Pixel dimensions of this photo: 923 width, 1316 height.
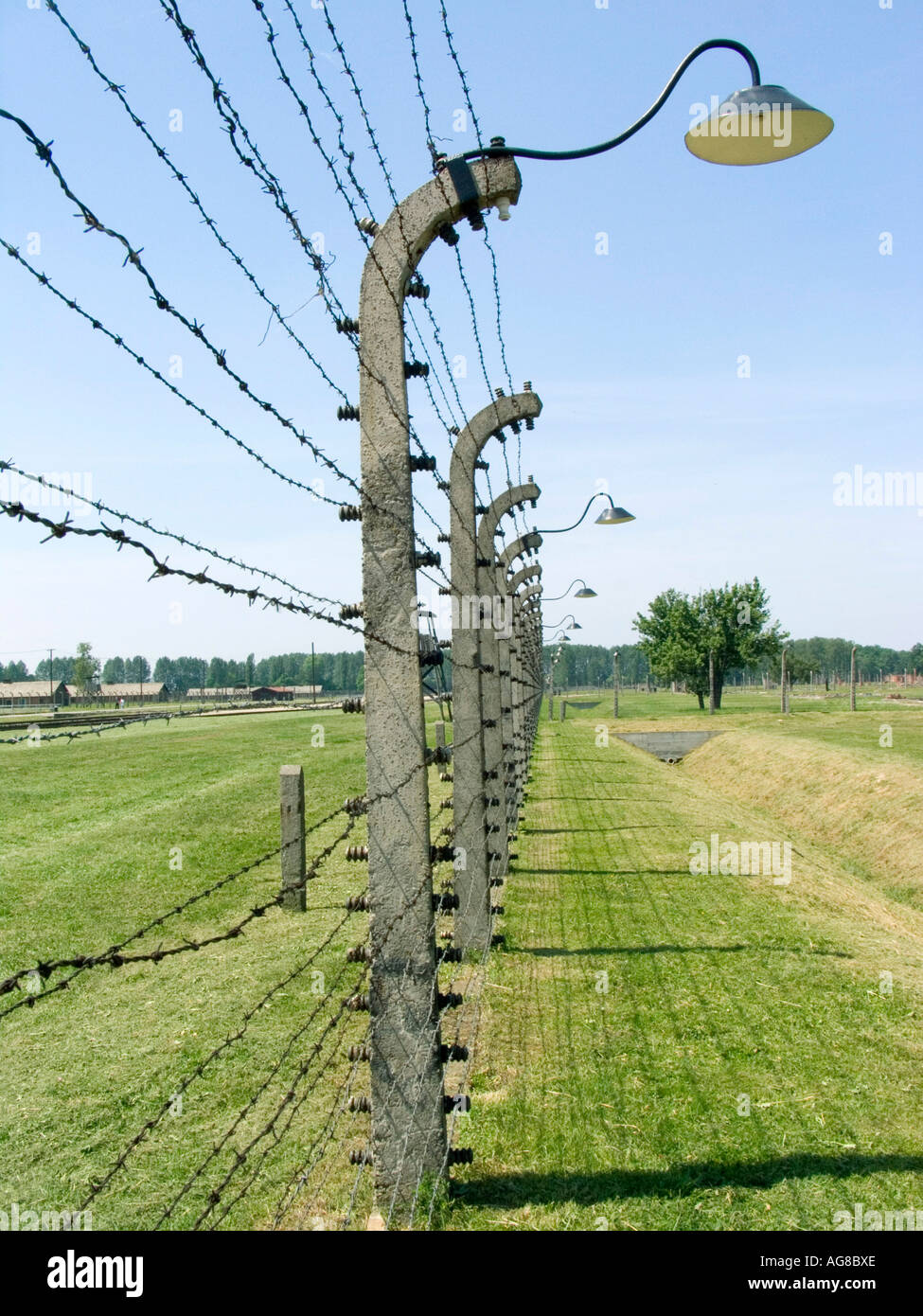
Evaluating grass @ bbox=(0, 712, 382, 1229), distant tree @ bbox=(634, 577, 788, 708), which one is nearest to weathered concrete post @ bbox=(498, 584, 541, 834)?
grass @ bbox=(0, 712, 382, 1229)

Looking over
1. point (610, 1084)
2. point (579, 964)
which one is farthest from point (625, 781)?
point (610, 1084)

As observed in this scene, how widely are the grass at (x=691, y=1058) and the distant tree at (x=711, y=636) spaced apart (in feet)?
202

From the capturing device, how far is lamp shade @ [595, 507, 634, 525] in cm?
1655

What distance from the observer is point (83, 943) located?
9789 mm

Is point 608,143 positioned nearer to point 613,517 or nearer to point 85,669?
point 613,517

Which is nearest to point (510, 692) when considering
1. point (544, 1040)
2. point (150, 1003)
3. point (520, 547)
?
point (520, 547)

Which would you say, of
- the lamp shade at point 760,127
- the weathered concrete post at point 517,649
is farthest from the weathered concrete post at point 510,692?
the lamp shade at point 760,127

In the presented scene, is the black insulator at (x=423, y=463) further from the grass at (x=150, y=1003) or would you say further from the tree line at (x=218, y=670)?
the tree line at (x=218, y=670)

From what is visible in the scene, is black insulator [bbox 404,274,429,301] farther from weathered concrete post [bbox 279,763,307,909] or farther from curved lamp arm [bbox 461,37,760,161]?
weathered concrete post [bbox 279,763,307,909]

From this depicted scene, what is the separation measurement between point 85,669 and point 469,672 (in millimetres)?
114509

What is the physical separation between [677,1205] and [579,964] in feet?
12.7

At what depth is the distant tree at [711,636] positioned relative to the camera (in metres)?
73.3

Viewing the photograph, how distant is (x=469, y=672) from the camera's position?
910 centimetres

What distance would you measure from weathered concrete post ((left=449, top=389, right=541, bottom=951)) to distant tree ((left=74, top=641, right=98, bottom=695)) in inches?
4419
